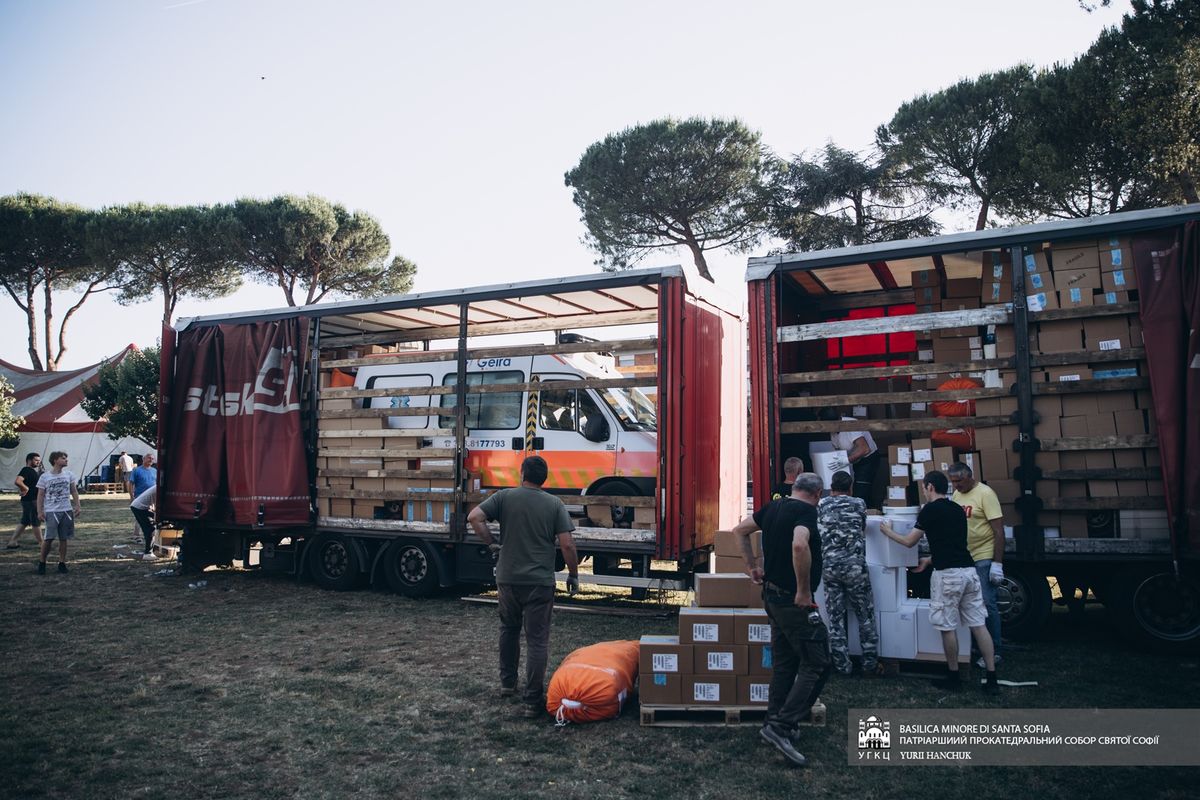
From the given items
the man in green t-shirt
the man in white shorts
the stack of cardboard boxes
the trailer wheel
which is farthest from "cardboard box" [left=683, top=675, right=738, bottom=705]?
the man in white shorts

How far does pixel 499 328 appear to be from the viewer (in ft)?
30.9

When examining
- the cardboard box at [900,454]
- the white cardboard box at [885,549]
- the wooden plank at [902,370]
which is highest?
the wooden plank at [902,370]

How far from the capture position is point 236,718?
5.20 meters

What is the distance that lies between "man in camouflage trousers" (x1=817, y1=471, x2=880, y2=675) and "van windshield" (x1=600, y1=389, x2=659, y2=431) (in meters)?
3.13

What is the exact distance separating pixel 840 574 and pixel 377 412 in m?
5.93

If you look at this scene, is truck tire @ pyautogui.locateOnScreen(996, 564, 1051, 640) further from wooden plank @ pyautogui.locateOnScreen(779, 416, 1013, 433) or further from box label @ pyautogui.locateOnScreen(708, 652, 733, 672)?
box label @ pyautogui.locateOnScreen(708, 652, 733, 672)

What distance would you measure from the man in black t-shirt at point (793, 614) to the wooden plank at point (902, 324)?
310 centimetres

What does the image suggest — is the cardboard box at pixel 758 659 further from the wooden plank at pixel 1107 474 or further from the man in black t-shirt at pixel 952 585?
the wooden plank at pixel 1107 474

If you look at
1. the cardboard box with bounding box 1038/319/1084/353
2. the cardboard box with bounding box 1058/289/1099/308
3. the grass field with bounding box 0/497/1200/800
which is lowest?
the grass field with bounding box 0/497/1200/800

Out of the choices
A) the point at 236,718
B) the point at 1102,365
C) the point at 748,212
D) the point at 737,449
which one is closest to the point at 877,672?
the point at 1102,365

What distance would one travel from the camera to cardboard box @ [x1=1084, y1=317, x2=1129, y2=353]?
21.2 feet

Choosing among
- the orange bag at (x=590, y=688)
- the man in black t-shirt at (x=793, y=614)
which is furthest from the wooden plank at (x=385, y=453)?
the man in black t-shirt at (x=793, y=614)

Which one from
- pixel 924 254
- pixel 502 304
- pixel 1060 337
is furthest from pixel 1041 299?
pixel 502 304

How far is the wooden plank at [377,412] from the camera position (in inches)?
364
